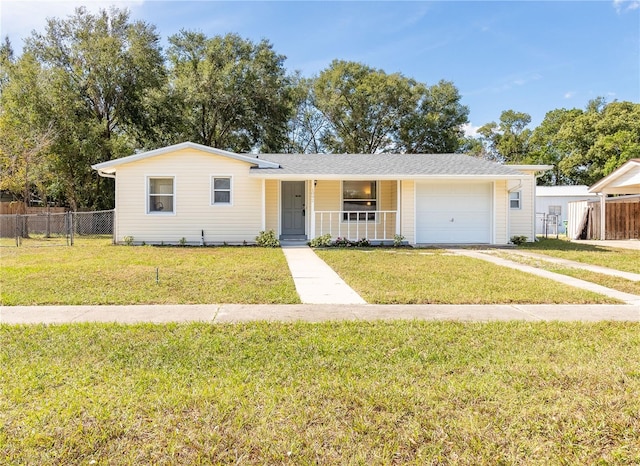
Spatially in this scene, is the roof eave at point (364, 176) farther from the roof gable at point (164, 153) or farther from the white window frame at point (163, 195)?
the white window frame at point (163, 195)

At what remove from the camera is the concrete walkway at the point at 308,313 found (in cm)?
455

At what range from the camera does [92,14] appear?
969 inches

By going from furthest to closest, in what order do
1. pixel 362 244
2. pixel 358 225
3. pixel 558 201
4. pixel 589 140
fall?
pixel 589 140 < pixel 558 201 < pixel 358 225 < pixel 362 244

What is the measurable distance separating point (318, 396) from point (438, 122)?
31.7 meters

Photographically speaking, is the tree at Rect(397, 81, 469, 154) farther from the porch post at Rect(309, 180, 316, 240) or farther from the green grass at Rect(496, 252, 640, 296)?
the green grass at Rect(496, 252, 640, 296)

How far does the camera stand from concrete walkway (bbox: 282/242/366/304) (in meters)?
5.65

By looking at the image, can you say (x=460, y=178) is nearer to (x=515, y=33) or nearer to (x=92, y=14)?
(x=515, y=33)

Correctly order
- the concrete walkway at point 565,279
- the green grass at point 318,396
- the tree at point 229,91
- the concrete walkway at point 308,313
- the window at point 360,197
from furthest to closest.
A: the tree at point 229,91 → the window at point 360,197 → the concrete walkway at point 565,279 → the concrete walkway at point 308,313 → the green grass at point 318,396

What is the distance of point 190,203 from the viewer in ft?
45.1

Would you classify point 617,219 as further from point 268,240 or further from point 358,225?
point 268,240

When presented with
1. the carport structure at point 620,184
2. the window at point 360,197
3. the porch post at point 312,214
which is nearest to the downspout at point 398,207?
the window at point 360,197

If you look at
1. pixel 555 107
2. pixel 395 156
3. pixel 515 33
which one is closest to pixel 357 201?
pixel 395 156

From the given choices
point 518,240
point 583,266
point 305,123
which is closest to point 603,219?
point 518,240

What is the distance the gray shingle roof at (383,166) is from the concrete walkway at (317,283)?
4259 mm
